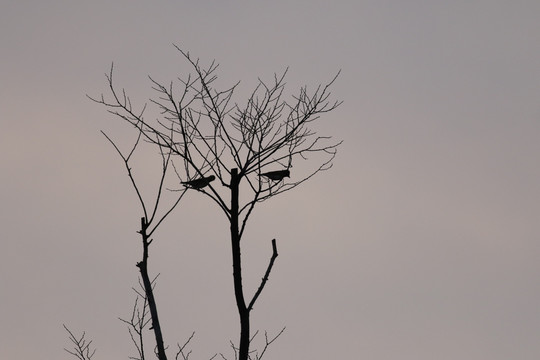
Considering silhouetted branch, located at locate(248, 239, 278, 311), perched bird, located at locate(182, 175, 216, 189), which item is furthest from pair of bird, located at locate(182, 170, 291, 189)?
silhouetted branch, located at locate(248, 239, 278, 311)

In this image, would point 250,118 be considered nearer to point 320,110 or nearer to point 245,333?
point 320,110

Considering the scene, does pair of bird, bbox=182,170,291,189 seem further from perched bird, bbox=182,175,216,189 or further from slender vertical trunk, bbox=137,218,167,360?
slender vertical trunk, bbox=137,218,167,360

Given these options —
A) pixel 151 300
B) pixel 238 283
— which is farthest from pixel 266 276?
pixel 151 300

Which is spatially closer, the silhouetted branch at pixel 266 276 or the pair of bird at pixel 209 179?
the silhouetted branch at pixel 266 276

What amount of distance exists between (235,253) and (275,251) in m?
0.40

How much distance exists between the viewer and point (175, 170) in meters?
5.33

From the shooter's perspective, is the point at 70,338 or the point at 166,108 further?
the point at 70,338

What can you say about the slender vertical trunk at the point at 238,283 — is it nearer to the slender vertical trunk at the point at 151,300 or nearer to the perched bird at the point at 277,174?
the slender vertical trunk at the point at 151,300

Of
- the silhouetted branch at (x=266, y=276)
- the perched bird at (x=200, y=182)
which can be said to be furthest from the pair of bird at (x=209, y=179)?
the silhouetted branch at (x=266, y=276)

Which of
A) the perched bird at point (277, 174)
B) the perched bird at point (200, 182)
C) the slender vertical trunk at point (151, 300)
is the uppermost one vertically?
the perched bird at point (277, 174)

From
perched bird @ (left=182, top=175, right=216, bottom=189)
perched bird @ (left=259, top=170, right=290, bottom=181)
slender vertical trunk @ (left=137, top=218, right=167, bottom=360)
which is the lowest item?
slender vertical trunk @ (left=137, top=218, right=167, bottom=360)

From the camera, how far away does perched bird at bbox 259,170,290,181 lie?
5102mm

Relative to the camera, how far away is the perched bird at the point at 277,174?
16.7 ft

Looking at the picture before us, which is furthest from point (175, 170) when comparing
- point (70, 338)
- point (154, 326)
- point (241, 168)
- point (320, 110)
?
point (70, 338)
